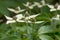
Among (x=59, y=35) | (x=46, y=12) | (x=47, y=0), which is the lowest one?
(x=59, y=35)

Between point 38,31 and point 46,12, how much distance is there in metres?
0.30

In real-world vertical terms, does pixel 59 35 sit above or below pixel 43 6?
below

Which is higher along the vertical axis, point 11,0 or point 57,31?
point 11,0

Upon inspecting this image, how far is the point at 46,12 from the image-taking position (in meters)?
1.63

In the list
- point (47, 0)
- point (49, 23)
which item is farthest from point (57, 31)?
point (47, 0)

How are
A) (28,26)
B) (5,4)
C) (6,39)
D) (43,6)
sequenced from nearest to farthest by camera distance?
1. (6,39)
2. (28,26)
3. (43,6)
4. (5,4)

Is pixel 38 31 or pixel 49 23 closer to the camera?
pixel 38 31

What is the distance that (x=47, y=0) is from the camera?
1.85 m

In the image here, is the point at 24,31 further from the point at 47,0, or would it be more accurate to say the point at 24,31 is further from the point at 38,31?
the point at 47,0

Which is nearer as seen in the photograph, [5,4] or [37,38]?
[37,38]

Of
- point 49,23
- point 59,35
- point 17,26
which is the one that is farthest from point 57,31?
point 17,26

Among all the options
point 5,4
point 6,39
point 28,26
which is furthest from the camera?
point 5,4

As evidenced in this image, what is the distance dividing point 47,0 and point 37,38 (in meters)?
0.58

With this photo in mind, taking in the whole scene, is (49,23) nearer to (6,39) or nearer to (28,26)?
(28,26)
